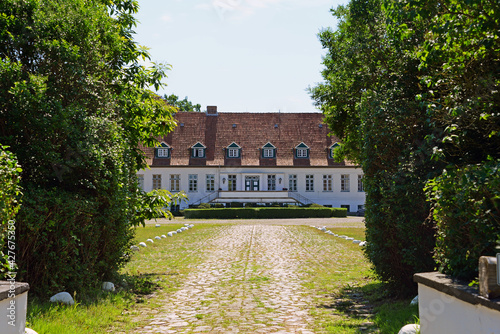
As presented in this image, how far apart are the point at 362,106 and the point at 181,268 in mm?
5987

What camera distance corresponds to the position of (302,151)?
52062 millimetres

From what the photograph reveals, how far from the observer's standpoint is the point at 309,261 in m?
13.2

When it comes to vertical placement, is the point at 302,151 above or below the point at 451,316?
above

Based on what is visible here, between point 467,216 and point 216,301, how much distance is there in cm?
463

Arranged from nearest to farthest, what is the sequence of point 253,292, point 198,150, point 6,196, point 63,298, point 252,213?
1. point 6,196
2. point 63,298
3. point 253,292
4. point 252,213
5. point 198,150

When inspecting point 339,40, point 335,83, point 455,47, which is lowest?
point 455,47

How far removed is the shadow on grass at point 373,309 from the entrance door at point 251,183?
41.8 meters

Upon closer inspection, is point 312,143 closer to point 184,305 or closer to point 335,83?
point 335,83

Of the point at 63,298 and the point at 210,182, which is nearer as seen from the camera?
the point at 63,298

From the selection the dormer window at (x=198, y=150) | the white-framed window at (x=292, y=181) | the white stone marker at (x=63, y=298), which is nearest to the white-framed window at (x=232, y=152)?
the dormer window at (x=198, y=150)

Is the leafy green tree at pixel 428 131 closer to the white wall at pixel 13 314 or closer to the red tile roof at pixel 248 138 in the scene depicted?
the white wall at pixel 13 314

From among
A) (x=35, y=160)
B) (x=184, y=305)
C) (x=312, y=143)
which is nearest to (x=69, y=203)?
(x=35, y=160)

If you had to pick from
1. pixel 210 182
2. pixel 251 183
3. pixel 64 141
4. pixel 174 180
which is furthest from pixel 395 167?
pixel 174 180

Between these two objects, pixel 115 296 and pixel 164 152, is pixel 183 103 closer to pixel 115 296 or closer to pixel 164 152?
pixel 164 152
